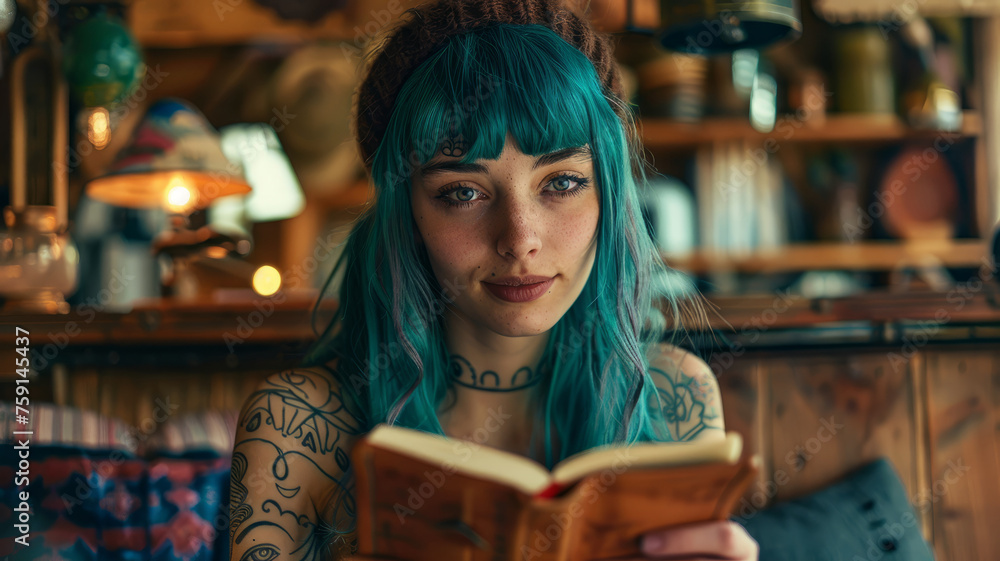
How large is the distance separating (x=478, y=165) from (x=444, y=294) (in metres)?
0.22

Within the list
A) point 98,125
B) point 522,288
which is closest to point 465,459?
point 522,288

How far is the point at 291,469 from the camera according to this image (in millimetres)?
1101

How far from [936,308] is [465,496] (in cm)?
126

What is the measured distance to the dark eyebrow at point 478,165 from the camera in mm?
1022

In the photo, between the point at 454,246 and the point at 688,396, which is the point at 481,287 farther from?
the point at 688,396

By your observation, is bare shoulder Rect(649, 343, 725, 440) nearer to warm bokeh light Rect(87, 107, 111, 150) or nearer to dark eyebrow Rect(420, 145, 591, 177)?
dark eyebrow Rect(420, 145, 591, 177)

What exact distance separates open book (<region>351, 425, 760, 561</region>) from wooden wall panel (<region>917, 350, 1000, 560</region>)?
3.53 feet

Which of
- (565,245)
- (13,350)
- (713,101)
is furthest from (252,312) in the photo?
(713,101)

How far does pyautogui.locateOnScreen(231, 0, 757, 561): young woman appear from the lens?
1031 millimetres

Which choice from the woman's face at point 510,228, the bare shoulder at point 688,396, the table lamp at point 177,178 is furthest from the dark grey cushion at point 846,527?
the table lamp at point 177,178

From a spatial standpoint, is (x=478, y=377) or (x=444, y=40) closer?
(x=444, y=40)

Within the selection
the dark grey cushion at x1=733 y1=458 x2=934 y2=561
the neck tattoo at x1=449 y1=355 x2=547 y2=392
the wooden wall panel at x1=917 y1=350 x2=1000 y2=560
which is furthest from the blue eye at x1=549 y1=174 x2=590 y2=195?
the wooden wall panel at x1=917 y1=350 x2=1000 y2=560

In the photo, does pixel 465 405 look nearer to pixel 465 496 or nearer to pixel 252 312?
pixel 465 496

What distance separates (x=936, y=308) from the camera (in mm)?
1543
